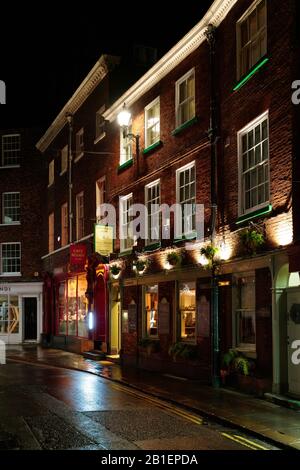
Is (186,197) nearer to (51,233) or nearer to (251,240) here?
(251,240)

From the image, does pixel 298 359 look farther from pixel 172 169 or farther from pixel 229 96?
pixel 172 169

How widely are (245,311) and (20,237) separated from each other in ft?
78.7

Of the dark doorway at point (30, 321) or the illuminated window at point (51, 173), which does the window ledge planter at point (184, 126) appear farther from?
the dark doorway at point (30, 321)

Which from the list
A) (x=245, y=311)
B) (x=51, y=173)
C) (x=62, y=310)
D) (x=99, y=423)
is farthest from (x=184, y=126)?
(x=51, y=173)

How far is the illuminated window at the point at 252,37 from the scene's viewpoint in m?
14.1

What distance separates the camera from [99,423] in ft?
34.5

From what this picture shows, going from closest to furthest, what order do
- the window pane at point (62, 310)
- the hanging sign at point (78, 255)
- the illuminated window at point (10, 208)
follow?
the hanging sign at point (78, 255), the window pane at point (62, 310), the illuminated window at point (10, 208)

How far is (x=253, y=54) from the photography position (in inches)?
576

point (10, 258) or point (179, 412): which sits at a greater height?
point (10, 258)

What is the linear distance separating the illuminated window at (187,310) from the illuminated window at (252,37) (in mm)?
6161

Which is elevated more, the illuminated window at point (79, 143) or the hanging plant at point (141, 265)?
the illuminated window at point (79, 143)

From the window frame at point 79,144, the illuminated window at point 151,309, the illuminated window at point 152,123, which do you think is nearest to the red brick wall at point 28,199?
the window frame at point 79,144

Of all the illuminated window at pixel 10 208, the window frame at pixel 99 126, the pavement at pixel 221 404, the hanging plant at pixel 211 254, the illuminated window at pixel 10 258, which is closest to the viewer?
the pavement at pixel 221 404

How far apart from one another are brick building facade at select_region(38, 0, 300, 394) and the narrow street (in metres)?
2.64
